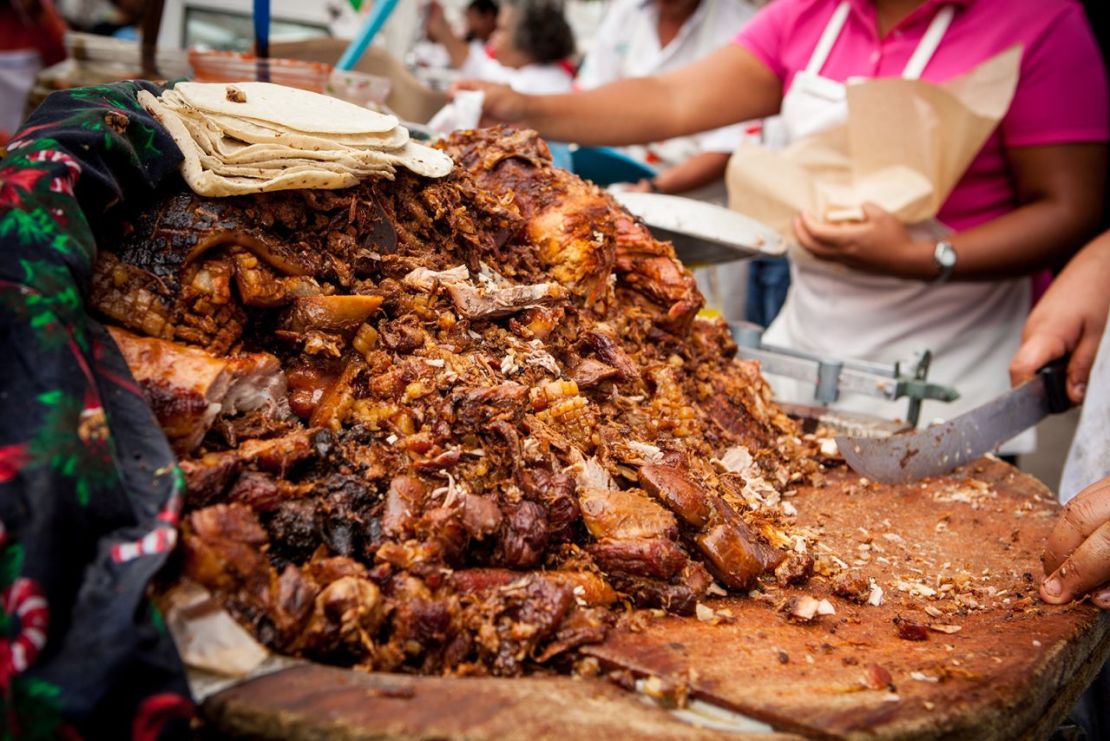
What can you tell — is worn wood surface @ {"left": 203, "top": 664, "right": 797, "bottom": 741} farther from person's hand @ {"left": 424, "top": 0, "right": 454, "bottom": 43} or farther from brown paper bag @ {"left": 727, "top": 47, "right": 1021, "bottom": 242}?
person's hand @ {"left": 424, "top": 0, "right": 454, "bottom": 43}

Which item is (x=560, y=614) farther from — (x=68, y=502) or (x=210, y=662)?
(x=68, y=502)

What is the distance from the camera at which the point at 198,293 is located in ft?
4.74

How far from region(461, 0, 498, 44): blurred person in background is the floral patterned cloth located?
7.83 m

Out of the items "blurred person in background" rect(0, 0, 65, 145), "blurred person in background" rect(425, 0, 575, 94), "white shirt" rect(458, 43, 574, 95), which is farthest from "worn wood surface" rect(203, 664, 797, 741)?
"blurred person in background" rect(425, 0, 575, 94)

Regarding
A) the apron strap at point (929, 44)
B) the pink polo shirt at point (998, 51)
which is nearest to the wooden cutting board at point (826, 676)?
the pink polo shirt at point (998, 51)

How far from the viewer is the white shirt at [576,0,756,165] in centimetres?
468

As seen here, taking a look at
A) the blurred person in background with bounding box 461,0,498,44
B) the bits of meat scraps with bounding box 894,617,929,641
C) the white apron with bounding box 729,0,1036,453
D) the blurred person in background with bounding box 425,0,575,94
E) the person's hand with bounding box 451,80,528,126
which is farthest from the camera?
the blurred person in background with bounding box 461,0,498,44

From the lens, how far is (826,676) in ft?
4.07

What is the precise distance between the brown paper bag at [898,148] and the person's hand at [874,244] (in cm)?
5

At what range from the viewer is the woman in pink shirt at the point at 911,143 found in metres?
2.88

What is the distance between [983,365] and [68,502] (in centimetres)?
334

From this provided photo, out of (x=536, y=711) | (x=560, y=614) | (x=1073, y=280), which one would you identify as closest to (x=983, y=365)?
(x=1073, y=280)

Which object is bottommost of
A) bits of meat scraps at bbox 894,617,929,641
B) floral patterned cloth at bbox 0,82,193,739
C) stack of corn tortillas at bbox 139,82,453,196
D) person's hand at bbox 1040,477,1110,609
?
bits of meat scraps at bbox 894,617,929,641

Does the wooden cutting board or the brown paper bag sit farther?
the brown paper bag
